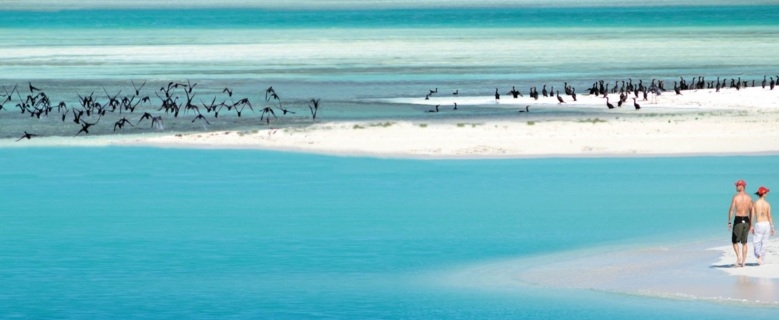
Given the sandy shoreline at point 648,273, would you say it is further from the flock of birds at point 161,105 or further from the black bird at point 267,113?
the black bird at point 267,113

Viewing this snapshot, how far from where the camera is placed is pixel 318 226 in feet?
64.2

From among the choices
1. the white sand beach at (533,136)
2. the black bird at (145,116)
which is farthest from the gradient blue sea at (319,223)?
the white sand beach at (533,136)

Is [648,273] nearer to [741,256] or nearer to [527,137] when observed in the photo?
[741,256]

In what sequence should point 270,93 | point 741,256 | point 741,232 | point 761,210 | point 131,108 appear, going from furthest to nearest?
point 270,93, point 131,108, point 741,256, point 741,232, point 761,210

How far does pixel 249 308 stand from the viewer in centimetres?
1474

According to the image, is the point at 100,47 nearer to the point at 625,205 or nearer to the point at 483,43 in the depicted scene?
the point at 483,43

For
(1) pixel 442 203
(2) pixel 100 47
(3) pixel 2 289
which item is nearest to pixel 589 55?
(2) pixel 100 47

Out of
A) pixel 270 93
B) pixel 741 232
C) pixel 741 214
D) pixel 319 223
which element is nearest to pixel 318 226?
pixel 319 223

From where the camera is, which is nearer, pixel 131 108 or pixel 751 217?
pixel 751 217

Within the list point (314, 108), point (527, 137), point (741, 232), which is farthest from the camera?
point (314, 108)

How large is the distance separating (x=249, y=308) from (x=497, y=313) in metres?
2.36

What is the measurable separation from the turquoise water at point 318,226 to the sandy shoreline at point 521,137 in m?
0.96

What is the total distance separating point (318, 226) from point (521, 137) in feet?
32.3

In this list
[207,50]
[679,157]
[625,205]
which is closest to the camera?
[625,205]
